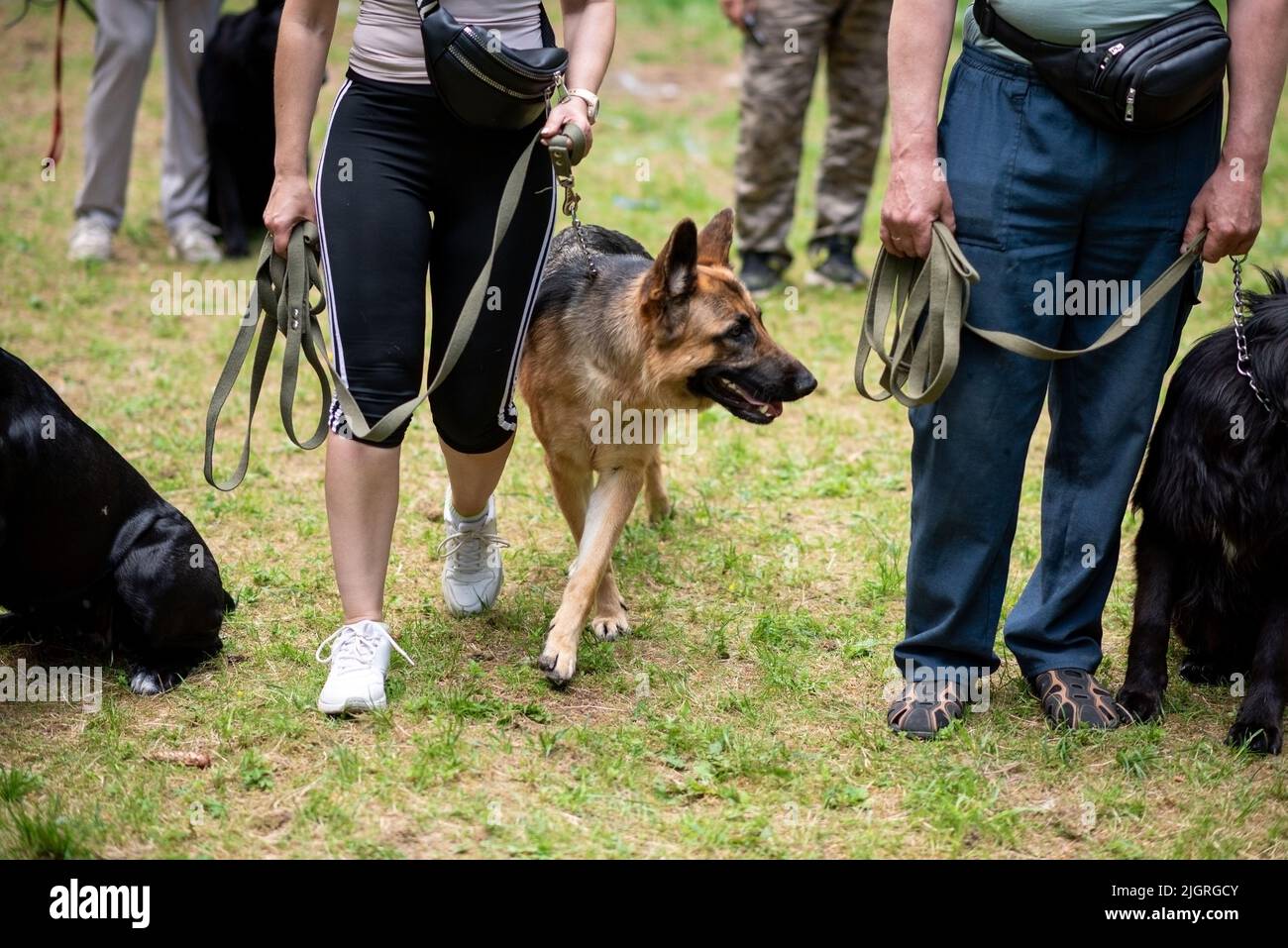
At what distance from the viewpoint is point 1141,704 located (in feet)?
11.6

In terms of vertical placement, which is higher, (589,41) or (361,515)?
(589,41)

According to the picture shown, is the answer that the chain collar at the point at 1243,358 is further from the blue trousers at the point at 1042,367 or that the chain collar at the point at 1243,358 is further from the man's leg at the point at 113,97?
the man's leg at the point at 113,97

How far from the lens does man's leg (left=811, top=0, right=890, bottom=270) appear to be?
279 inches

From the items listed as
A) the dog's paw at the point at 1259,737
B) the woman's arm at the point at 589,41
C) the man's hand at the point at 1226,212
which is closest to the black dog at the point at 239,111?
the woman's arm at the point at 589,41

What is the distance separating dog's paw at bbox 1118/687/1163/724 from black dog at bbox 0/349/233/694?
2625 millimetres

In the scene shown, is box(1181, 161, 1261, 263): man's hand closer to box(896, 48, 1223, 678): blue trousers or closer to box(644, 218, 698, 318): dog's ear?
box(896, 48, 1223, 678): blue trousers

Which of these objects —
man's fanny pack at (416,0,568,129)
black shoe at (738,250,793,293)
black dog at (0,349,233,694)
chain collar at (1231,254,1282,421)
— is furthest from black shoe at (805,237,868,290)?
black dog at (0,349,233,694)

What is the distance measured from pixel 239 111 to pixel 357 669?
5.31m

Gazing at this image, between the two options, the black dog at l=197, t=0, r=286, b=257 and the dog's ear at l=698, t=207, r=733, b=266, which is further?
the black dog at l=197, t=0, r=286, b=257

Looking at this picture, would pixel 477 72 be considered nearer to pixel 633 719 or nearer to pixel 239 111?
pixel 633 719

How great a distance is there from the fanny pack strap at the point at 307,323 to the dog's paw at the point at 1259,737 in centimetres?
235

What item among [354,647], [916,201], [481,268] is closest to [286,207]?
[481,268]

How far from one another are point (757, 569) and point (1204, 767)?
5.57 ft
